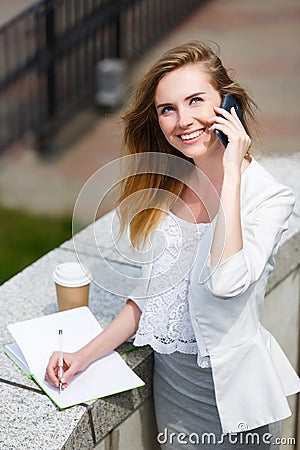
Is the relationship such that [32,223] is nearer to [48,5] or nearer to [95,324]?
[48,5]

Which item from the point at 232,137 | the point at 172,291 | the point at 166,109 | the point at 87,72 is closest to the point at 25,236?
the point at 87,72

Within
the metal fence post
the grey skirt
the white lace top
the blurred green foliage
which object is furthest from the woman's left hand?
the metal fence post

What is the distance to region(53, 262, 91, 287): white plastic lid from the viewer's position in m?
2.46

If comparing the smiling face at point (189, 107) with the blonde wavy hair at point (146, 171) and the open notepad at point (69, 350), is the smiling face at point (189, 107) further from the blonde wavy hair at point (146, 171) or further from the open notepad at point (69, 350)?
the open notepad at point (69, 350)

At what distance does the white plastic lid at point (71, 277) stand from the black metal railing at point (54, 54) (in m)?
4.45

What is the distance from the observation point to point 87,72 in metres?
7.38

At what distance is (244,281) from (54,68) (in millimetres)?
5315

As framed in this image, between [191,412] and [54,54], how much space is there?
5103 mm

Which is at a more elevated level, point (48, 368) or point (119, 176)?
point (119, 176)

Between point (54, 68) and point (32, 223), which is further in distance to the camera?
point (54, 68)

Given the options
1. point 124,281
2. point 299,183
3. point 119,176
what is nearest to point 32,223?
point 299,183

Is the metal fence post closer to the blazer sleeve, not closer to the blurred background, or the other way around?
the blurred background

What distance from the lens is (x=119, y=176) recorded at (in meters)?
2.26

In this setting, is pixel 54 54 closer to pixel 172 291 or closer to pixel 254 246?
pixel 172 291
